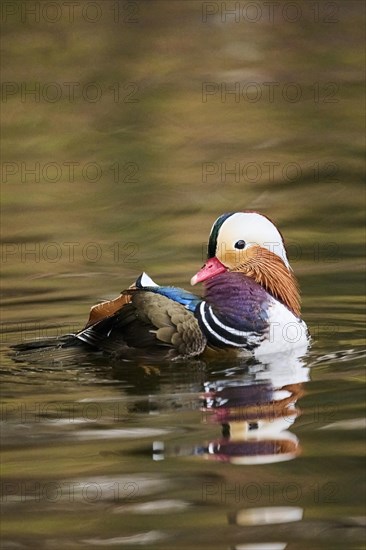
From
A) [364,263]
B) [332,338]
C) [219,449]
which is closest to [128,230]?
[364,263]

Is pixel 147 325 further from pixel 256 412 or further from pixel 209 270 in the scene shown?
pixel 256 412

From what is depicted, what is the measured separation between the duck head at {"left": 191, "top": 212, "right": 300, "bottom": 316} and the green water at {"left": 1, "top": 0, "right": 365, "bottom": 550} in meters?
0.40

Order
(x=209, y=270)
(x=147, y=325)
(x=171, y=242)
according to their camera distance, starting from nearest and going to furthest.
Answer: (x=147, y=325)
(x=209, y=270)
(x=171, y=242)

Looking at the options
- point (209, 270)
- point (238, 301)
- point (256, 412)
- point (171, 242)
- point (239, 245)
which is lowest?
point (256, 412)

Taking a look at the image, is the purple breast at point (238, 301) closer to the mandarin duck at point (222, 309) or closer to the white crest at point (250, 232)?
the mandarin duck at point (222, 309)

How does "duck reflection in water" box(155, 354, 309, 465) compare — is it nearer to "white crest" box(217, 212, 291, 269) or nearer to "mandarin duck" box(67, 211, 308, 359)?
"mandarin duck" box(67, 211, 308, 359)

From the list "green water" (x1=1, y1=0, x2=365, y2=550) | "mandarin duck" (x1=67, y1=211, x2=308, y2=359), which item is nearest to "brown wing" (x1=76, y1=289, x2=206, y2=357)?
"mandarin duck" (x1=67, y1=211, x2=308, y2=359)

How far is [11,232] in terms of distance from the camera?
11648mm

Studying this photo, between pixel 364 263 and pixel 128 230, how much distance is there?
214 centimetres

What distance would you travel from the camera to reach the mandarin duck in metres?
7.71

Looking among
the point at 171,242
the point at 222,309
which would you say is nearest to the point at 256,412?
the point at 222,309

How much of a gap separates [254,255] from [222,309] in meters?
0.52

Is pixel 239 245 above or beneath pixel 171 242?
beneath

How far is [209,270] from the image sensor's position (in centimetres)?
806
